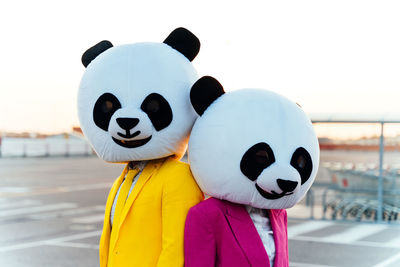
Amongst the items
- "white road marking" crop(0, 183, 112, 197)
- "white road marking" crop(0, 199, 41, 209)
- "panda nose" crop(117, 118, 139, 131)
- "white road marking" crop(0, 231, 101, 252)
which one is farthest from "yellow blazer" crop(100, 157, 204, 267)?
"white road marking" crop(0, 183, 112, 197)

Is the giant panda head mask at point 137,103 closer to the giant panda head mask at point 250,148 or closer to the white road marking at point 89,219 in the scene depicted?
the giant panda head mask at point 250,148

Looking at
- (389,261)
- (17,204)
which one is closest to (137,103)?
(389,261)

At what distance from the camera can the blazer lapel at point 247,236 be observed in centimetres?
287

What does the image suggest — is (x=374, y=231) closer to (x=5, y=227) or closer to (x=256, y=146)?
(x=5, y=227)

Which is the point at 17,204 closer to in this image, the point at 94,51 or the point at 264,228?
the point at 94,51

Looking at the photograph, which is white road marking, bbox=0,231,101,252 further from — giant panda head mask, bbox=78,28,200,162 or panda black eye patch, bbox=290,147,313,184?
panda black eye patch, bbox=290,147,313,184

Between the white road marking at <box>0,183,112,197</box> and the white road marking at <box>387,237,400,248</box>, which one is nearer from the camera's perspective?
the white road marking at <box>387,237,400,248</box>

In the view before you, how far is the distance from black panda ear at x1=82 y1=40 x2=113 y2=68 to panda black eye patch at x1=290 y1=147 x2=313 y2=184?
1444 mm

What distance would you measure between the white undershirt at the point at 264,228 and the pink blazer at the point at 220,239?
6 cm

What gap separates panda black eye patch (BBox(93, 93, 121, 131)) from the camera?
306 cm

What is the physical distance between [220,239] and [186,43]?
1.20 meters

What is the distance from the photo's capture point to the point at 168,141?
10.1 ft

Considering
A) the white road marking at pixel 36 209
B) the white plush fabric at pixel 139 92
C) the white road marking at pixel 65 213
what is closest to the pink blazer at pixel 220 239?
the white plush fabric at pixel 139 92

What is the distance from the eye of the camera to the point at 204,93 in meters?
2.93
